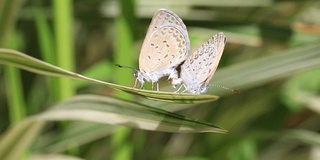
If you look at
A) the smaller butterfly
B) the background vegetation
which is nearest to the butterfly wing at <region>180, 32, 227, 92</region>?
the smaller butterfly

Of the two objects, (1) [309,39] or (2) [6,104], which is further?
(2) [6,104]

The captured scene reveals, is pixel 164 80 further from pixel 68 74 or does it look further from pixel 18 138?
pixel 68 74

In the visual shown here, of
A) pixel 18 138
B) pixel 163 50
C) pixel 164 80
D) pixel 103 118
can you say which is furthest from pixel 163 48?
pixel 164 80

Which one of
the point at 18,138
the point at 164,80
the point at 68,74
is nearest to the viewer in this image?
the point at 68,74

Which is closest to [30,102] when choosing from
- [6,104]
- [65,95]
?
[6,104]

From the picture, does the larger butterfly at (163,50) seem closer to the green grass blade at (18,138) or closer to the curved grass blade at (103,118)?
the curved grass blade at (103,118)

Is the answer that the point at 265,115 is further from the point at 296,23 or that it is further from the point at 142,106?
the point at 142,106

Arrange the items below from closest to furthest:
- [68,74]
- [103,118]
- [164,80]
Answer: [68,74], [103,118], [164,80]
